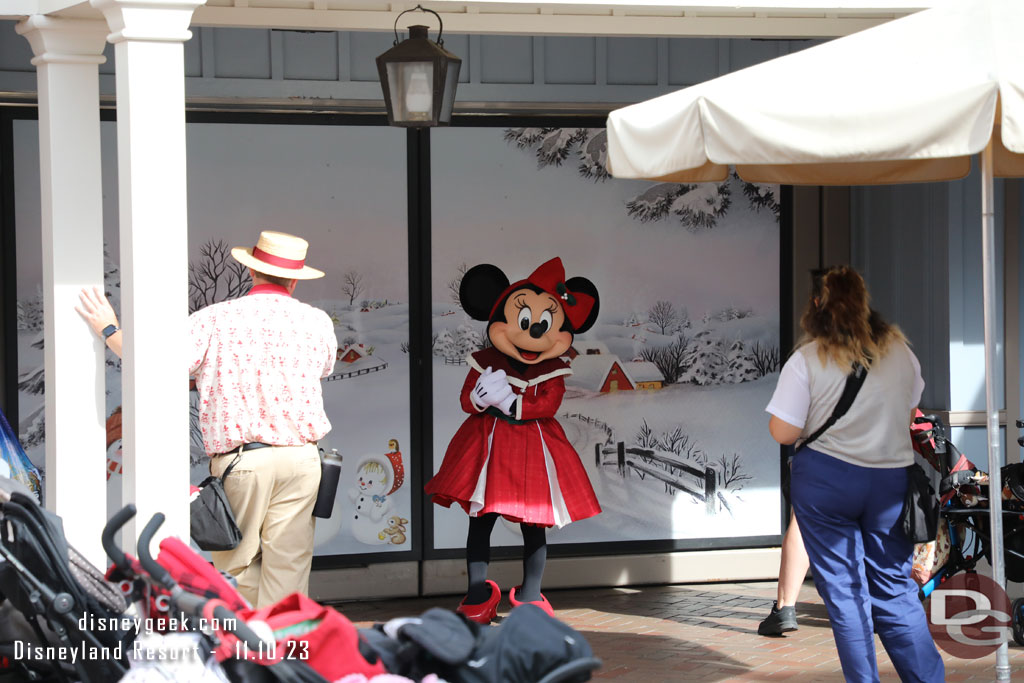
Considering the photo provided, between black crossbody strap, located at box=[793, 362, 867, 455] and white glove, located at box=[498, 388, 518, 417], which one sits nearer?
black crossbody strap, located at box=[793, 362, 867, 455]

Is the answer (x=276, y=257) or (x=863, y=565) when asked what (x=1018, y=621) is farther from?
(x=276, y=257)

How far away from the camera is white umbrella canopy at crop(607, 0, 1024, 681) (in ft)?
13.4

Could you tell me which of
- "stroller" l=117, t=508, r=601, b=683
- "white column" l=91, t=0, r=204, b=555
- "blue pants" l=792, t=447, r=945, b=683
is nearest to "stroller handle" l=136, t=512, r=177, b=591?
"stroller" l=117, t=508, r=601, b=683

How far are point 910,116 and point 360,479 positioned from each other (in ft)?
13.7

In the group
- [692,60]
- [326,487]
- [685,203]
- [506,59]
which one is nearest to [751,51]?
[692,60]

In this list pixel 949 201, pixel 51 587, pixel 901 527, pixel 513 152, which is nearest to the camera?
pixel 51 587

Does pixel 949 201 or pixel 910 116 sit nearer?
pixel 910 116

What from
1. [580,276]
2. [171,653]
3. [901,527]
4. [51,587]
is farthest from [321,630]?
[580,276]

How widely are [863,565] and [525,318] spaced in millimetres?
2398

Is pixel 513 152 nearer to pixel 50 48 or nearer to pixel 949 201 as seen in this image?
pixel 949 201

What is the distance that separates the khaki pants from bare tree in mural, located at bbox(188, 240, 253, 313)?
218 centimetres

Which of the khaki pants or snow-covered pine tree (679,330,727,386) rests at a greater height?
snow-covered pine tree (679,330,727,386)

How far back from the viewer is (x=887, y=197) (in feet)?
25.1

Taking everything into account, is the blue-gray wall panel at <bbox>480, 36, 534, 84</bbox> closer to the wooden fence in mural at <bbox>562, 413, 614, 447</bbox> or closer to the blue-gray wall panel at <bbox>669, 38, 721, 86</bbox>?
the blue-gray wall panel at <bbox>669, 38, 721, 86</bbox>
